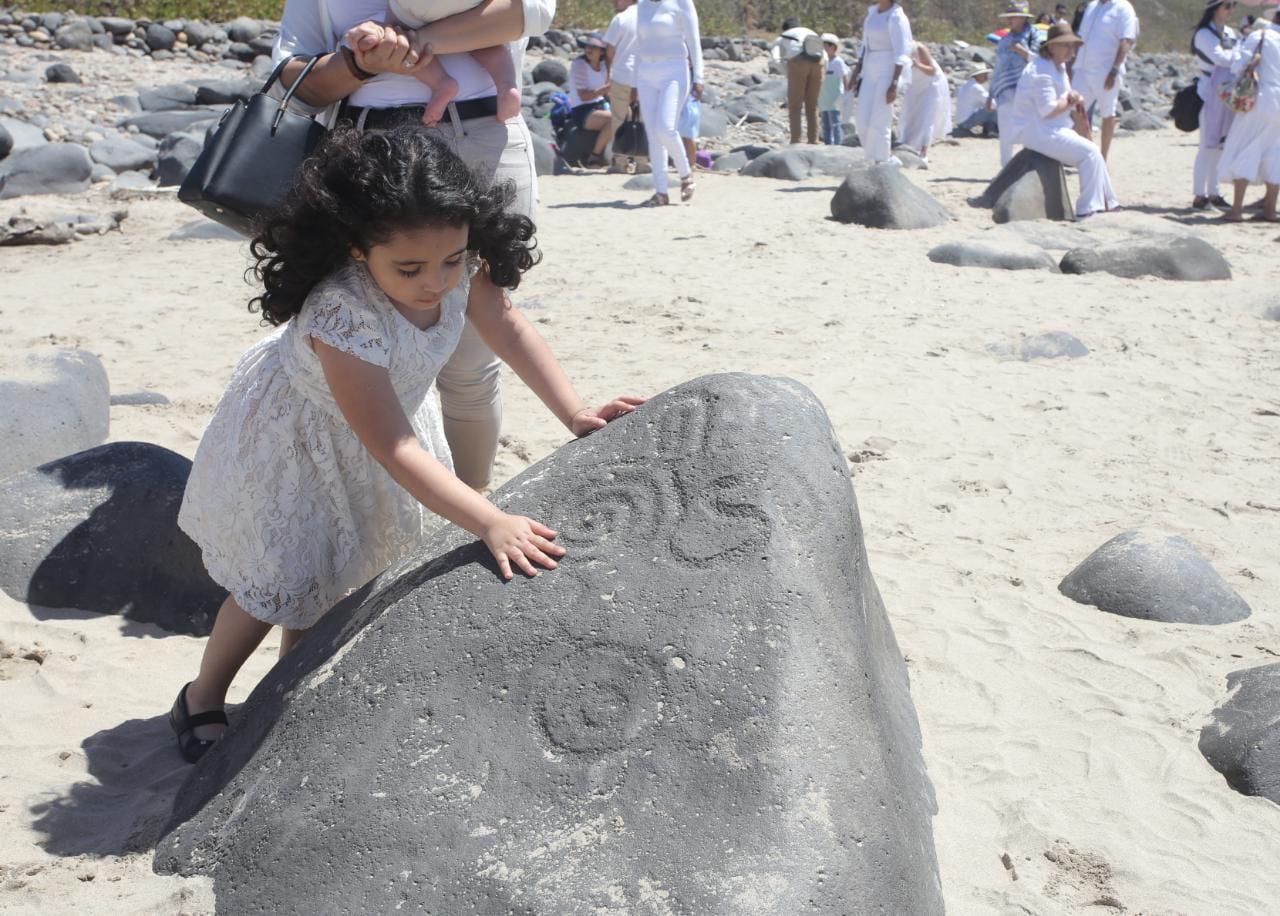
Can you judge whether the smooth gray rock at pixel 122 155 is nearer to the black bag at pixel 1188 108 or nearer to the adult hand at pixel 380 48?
the adult hand at pixel 380 48

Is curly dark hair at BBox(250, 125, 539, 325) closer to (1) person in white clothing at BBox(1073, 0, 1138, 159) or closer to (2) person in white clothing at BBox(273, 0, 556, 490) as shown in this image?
(2) person in white clothing at BBox(273, 0, 556, 490)

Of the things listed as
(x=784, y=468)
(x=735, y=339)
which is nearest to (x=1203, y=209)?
(x=735, y=339)

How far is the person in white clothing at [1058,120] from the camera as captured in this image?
35.2 feet

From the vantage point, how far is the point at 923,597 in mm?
3859

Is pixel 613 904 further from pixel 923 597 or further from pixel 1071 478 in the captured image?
pixel 1071 478

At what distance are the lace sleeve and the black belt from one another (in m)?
0.82

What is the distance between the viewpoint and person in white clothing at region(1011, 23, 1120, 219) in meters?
10.7

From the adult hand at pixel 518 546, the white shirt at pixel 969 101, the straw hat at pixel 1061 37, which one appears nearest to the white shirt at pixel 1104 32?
the straw hat at pixel 1061 37

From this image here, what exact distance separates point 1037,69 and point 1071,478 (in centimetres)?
720

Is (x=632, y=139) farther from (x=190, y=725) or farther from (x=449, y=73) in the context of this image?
(x=190, y=725)

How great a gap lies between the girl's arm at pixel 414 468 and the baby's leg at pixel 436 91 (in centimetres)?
99

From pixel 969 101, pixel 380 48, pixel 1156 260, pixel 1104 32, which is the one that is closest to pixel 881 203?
pixel 1156 260

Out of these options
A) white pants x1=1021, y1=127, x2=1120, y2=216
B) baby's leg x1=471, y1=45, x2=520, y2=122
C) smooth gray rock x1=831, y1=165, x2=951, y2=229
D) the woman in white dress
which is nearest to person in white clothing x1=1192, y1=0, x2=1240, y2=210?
white pants x1=1021, y1=127, x2=1120, y2=216

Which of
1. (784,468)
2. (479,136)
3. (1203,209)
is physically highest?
(479,136)
